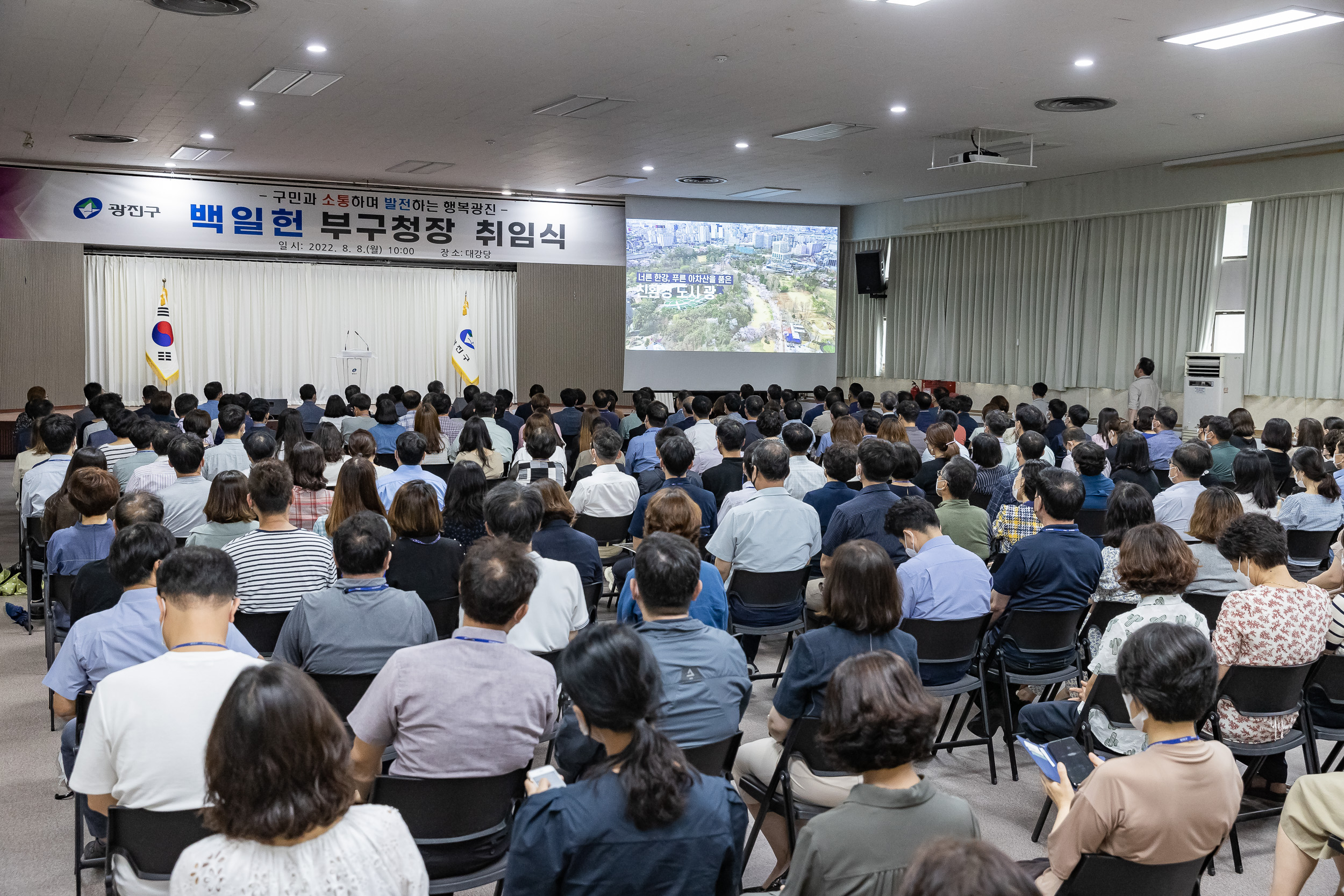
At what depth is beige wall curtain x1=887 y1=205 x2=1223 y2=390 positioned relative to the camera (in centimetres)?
1302

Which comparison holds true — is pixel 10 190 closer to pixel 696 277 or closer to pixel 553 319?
pixel 553 319

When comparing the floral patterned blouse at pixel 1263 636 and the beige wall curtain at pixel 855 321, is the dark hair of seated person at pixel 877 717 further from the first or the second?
the beige wall curtain at pixel 855 321

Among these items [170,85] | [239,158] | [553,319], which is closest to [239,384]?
[239,158]

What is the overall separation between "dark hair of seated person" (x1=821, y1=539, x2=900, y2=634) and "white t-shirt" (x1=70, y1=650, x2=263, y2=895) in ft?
5.49

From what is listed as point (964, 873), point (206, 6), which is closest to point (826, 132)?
point (206, 6)

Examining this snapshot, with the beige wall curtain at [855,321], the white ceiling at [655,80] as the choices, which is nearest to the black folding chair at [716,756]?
the white ceiling at [655,80]

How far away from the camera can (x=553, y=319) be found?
16375 mm

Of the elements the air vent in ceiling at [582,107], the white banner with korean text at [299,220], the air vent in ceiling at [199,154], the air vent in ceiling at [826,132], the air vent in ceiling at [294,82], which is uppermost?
the air vent in ceiling at [826,132]

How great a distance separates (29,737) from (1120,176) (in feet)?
42.4

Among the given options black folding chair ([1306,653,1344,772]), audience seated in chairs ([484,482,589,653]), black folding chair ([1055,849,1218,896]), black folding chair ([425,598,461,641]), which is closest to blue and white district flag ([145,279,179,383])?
black folding chair ([425,598,461,641])

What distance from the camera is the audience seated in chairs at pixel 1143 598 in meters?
3.54

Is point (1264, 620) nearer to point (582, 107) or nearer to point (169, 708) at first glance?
point (169, 708)

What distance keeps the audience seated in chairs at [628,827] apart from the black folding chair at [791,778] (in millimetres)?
1041

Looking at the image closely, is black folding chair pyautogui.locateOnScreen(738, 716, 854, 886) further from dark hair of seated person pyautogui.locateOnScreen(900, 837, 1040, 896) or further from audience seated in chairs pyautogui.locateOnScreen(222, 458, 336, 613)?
audience seated in chairs pyautogui.locateOnScreen(222, 458, 336, 613)
